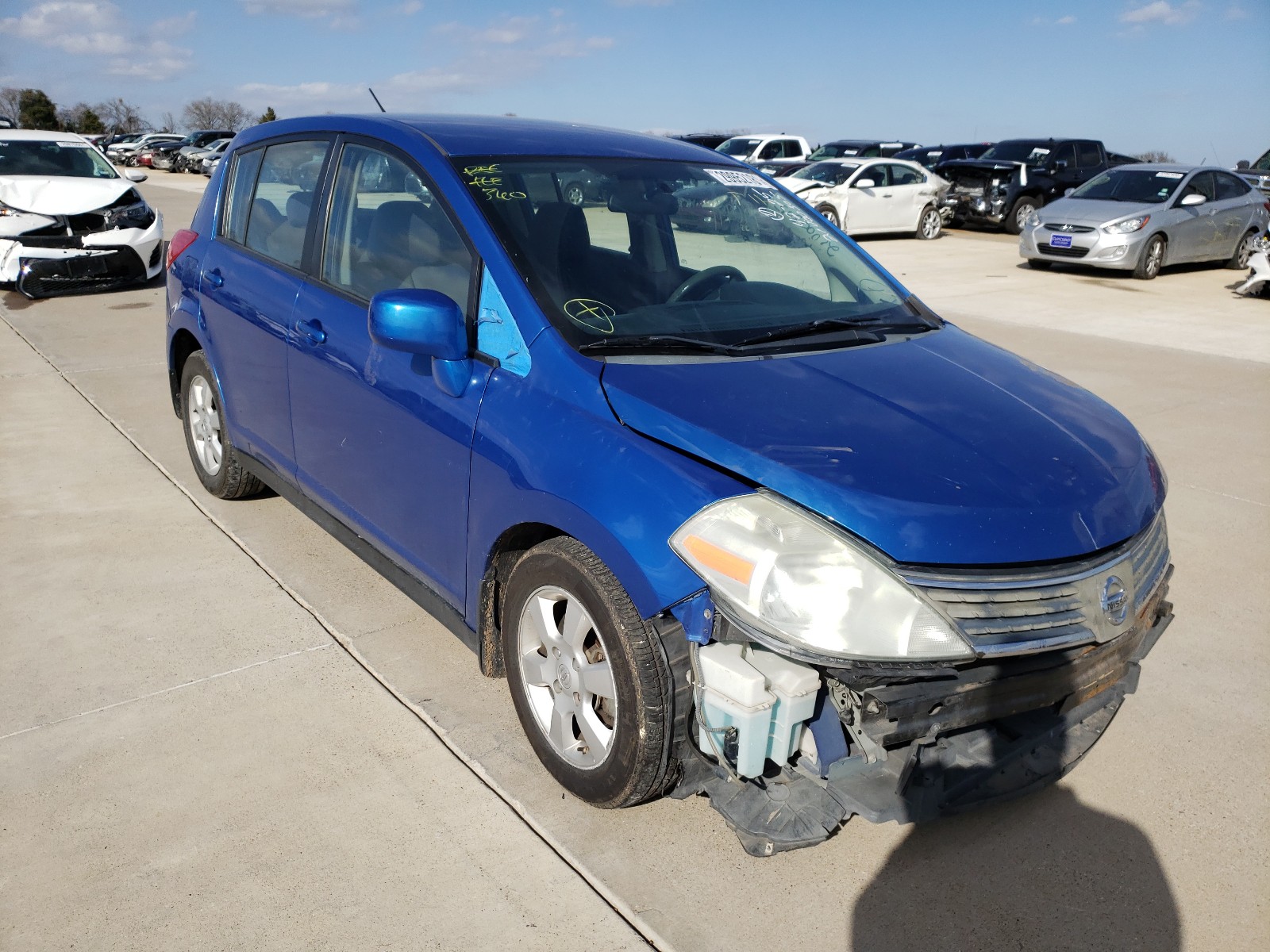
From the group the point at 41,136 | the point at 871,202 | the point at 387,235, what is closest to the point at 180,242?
the point at 387,235

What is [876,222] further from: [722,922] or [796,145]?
[722,922]

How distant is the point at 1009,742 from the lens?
2523 millimetres

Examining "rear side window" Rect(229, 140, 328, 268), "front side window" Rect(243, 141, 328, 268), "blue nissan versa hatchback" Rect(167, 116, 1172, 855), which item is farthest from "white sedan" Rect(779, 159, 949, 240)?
"blue nissan versa hatchback" Rect(167, 116, 1172, 855)

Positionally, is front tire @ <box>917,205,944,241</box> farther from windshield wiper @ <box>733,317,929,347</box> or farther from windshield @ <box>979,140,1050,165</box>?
windshield wiper @ <box>733,317,929,347</box>

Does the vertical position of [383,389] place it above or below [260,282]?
below

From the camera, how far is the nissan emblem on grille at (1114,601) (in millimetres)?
2453

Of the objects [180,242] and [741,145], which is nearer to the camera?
[180,242]

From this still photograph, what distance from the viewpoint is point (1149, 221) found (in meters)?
13.9

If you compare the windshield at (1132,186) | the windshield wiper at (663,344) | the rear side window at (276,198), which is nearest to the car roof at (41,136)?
the rear side window at (276,198)

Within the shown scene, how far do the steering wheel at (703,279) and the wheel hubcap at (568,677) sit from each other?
3.33 ft

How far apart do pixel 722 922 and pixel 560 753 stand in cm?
63

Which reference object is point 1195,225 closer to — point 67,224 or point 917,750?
point 67,224

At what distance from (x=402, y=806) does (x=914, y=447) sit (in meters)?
1.66

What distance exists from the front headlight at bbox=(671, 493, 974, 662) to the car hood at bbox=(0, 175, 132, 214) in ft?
34.1
